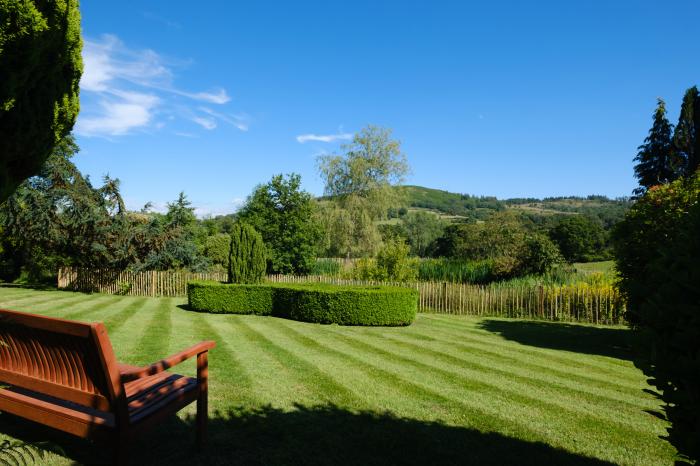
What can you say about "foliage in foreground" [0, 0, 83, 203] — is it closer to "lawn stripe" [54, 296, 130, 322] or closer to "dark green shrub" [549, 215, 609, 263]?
"lawn stripe" [54, 296, 130, 322]

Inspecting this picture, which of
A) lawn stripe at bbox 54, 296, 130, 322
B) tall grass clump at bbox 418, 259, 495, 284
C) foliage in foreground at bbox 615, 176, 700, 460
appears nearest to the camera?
foliage in foreground at bbox 615, 176, 700, 460

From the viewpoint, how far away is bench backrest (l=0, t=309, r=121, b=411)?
3.16 m

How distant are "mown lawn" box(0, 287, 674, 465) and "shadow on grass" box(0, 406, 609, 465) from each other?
0.5 inches

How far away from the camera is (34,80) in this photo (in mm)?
5027

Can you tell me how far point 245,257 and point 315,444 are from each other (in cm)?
1285

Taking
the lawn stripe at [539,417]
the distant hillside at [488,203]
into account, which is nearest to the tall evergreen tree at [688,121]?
the lawn stripe at [539,417]

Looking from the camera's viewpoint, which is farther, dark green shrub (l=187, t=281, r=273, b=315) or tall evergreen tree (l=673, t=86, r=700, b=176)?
tall evergreen tree (l=673, t=86, r=700, b=176)

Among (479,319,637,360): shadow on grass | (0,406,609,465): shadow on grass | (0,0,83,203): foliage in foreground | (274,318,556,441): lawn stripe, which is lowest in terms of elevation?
(479,319,637,360): shadow on grass

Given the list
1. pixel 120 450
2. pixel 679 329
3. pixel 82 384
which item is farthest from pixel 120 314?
pixel 679 329

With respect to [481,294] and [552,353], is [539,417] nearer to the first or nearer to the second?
[552,353]

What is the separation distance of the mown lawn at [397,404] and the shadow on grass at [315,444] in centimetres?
1

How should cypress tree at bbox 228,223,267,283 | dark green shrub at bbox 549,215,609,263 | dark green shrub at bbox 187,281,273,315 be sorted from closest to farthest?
1. dark green shrub at bbox 187,281,273,315
2. cypress tree at bbox 228,223,267,283
3. dark green shrub at bbox 549,215,609,263

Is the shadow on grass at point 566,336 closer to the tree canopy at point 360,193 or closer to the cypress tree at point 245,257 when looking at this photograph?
the cypress tree at point 245,257

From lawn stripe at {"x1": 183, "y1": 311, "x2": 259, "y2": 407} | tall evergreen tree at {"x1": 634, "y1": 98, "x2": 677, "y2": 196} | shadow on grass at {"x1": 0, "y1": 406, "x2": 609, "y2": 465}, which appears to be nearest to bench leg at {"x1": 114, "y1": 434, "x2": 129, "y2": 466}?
shadow on grass at {"x1": 0, "y1": 406, "x2": 609, "y2": 465}
